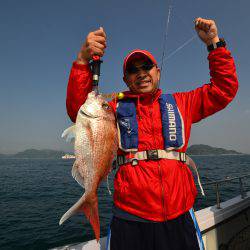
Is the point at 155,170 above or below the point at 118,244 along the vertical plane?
above

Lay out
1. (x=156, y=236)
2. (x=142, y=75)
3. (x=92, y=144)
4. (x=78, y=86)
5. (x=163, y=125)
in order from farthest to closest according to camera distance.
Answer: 1. (x=142, y=75)
2. (x=163, y=125)
3. (x=78, y=86)
4. (x=92, y=144)
5. (x=156, y=236)

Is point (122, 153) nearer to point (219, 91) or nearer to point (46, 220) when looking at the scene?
point (219, 91)

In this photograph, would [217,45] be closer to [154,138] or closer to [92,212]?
[154,138]

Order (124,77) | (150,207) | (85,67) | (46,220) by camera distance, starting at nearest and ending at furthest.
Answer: (150,207), (85,67), (124,77), (46,220)

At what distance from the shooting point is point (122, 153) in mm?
2830

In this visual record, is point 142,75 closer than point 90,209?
No

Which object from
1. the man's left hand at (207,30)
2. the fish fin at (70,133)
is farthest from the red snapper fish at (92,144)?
the man's left hand at (207,30)

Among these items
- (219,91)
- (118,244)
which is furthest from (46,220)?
(219,91)

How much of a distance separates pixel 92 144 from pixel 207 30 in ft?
6.41

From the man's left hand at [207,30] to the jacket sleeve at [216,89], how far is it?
15 centimetres

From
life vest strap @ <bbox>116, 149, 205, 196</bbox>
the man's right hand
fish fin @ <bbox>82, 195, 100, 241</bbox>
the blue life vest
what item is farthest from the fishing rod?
fish fin @ <bbox>82, 195, 100, 241</bbox>

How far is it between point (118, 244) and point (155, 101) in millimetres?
1726

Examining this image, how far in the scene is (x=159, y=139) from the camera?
2826 millimetres

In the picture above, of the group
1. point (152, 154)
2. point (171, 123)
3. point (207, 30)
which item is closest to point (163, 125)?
point (171, 123)
